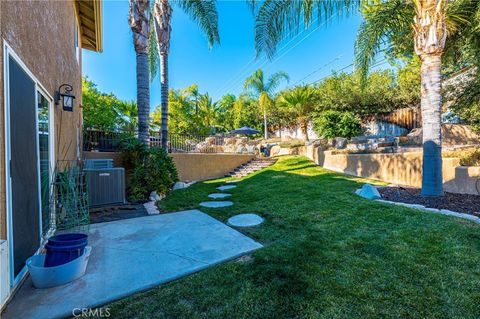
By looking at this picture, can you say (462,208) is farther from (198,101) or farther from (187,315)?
(198,101)

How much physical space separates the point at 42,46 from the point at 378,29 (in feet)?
23.2

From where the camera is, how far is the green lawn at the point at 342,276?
1923mm

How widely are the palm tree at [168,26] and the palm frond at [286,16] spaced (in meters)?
3.84

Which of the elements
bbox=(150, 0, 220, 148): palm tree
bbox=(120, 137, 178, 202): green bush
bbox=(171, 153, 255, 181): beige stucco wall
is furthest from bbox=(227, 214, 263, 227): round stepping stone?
bbox=(171, 153, 255, 181): beige stucco wall

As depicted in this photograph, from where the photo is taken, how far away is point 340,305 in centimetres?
195

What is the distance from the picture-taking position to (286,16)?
19.7ft

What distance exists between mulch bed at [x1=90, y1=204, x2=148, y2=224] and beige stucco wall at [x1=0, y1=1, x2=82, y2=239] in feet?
4.52

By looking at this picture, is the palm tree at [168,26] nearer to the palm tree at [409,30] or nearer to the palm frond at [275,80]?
the palm tree at [409,30]

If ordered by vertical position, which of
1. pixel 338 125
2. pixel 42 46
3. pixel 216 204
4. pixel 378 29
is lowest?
pixel 216 204

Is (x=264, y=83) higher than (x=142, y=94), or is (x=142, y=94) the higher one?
(x=264, y=83)

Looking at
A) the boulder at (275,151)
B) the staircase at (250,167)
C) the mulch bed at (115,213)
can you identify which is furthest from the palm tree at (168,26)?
the boulder at (275,151)

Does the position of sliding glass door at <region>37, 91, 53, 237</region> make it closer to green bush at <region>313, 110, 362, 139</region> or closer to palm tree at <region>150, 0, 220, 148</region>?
palm tree at <region>150, 0, 220, 148</region>

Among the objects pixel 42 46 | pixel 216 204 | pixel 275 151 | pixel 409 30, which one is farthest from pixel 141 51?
pixel 275 151

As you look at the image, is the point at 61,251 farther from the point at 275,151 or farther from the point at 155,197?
the point at 275,151
